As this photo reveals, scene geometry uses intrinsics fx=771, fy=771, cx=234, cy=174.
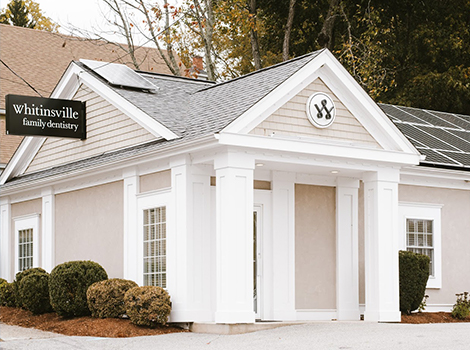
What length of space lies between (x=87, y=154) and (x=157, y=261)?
170 inches

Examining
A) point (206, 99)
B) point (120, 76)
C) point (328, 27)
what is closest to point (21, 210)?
point (120, 76)

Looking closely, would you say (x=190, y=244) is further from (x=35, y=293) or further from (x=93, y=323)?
(x=35, y=293)

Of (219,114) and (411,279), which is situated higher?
(219,114)

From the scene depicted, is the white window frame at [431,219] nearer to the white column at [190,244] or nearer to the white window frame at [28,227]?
the white column at [190,244]

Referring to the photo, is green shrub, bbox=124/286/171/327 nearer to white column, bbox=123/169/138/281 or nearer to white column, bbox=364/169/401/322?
white column, bbox=123/169/138/281

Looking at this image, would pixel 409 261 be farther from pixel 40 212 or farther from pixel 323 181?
pixel 40 212

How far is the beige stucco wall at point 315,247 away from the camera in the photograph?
631 inches

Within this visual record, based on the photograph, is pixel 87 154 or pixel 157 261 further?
pixel 87 154

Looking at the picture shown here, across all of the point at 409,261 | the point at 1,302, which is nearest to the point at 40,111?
the point at 1,302

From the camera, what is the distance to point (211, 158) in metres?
14.0

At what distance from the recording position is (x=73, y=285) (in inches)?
614

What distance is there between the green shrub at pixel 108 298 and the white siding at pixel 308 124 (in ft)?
13.0

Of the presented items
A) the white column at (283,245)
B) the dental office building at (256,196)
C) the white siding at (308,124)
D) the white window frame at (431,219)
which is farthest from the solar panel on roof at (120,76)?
the white window frame at (431,219)

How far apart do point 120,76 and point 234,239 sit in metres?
6.39
